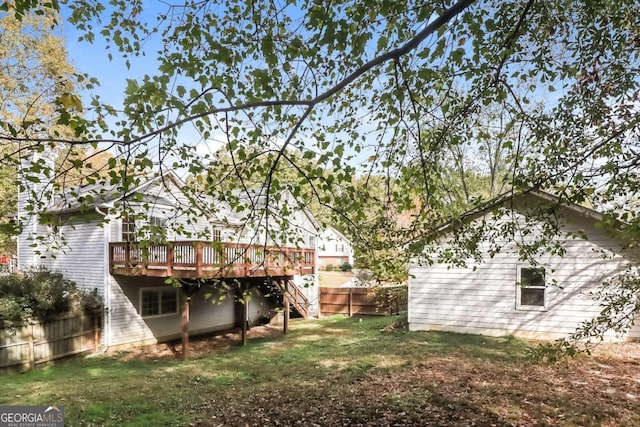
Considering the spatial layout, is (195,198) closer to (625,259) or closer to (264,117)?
(264,117)

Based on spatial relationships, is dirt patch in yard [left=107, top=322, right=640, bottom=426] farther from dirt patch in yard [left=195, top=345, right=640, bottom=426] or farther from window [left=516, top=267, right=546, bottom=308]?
window [left=516, top=267, right=546, bottom=308]

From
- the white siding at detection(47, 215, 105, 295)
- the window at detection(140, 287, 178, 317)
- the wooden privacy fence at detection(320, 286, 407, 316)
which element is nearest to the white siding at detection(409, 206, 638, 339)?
the wooden privacy fence at detection(320, 286, 407, 316)

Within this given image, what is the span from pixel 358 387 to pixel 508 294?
6412 millimetres

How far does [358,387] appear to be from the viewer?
6.77 metres

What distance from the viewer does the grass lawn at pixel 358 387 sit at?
5438 mm

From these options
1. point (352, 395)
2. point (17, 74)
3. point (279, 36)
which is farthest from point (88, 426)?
point (17, 74)

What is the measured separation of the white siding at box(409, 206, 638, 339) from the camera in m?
10.4

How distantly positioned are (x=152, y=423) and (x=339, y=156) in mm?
4722

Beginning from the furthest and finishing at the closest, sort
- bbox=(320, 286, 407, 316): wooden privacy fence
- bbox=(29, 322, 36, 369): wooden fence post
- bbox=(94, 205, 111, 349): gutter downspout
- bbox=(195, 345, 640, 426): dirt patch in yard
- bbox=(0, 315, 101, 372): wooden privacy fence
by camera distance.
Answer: bbox=(320, 286, 407, 316): wooden privacy fence, bbox=(94, 205, 111, 349): gutter downspout, bbox=(29, 322, 36, 369): wooden fence post, bbox=(0, 315, 101, 372): wooden privacy fence, bbox=(195, 345, 640, 426): dirt patch in yard

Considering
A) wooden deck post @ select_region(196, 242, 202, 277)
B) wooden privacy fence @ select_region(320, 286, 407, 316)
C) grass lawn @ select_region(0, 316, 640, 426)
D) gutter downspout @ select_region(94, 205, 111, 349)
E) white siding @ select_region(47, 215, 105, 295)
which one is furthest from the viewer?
wooden privacy fence @ select_region(320, 286, 407, 316)

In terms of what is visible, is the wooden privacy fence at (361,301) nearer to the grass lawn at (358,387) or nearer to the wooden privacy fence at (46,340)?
the grass lawn at (358,387)

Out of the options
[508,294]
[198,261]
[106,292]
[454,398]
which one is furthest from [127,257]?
[508,294]

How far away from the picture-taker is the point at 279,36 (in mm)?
3770

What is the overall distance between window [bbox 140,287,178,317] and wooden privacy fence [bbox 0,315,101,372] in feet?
5.05
